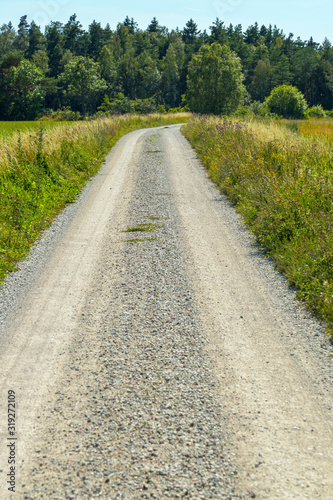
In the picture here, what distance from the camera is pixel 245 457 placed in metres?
3.20

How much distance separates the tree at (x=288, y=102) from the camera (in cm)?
6400

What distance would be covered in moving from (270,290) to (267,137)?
9.97 m

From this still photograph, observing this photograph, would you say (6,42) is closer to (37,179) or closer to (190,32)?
(190,32)

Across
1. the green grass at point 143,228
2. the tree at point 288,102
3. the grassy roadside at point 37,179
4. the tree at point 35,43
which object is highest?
the tree at point 35,43

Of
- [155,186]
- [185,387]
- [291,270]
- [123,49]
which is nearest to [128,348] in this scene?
[185,387]

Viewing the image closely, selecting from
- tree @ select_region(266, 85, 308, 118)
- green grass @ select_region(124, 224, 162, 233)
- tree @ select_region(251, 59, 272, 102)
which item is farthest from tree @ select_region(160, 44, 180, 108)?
green grass @ select_region(124, 224, 162, 233)

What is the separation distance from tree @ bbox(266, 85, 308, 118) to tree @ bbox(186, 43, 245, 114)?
475 inches

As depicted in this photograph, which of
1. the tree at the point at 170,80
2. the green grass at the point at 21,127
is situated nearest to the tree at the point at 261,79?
the tree at the point at 170,80

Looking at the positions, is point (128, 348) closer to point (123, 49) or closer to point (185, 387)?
point (185, 387)

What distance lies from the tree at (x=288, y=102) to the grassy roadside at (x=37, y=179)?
5222 centimetres

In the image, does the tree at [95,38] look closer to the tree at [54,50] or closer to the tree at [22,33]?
the tree at [54,50]

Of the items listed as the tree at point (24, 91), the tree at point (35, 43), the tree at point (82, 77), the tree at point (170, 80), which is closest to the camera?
the tree at point (82, 77)

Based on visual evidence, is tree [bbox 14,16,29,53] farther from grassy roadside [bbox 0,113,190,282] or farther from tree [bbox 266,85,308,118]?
grassy roadside [bbox 0,113,190,282]

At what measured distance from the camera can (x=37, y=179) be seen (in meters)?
12.1
